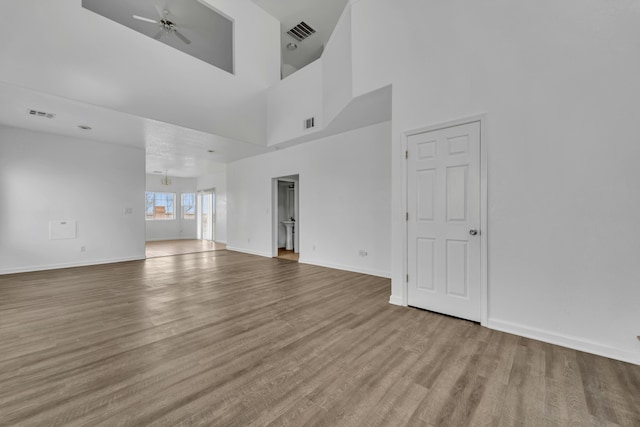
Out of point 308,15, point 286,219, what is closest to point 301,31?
point 308,15

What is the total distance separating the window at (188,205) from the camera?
11328mm

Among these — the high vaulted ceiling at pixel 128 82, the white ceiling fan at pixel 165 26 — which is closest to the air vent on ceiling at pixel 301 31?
the high vaulted ceiling at pixel 128 82

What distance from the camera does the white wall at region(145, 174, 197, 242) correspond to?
10.5 m

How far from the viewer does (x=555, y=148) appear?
7.58 feet

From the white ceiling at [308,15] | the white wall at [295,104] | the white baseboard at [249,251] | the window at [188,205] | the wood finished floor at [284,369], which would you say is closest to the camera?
the wood finished floor at [284,369]

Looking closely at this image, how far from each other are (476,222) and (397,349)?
154 centimetres

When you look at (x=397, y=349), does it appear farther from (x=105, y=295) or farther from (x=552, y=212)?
(x=105, y=295)

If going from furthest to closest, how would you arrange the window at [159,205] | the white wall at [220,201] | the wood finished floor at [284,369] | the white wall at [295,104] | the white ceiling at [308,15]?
the window at [159,205]
the white wall at [220,201]
the white ceiling at [308,15]
the white wall at [295,104]
the wood finished floor at [284,369]

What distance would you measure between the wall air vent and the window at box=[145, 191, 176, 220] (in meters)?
8.49

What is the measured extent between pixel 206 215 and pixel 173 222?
1.59 meters

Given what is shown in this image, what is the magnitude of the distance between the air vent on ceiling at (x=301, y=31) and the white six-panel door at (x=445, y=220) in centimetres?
551

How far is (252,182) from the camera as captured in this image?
736 centimetres

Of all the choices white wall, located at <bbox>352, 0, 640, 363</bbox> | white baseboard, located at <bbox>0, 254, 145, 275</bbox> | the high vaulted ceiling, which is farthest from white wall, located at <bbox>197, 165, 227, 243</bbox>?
white wall, located at <bbox>352, 0, 640, 363</bbox>

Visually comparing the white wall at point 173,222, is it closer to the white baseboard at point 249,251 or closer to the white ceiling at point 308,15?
the white baseboard at point 249,251
